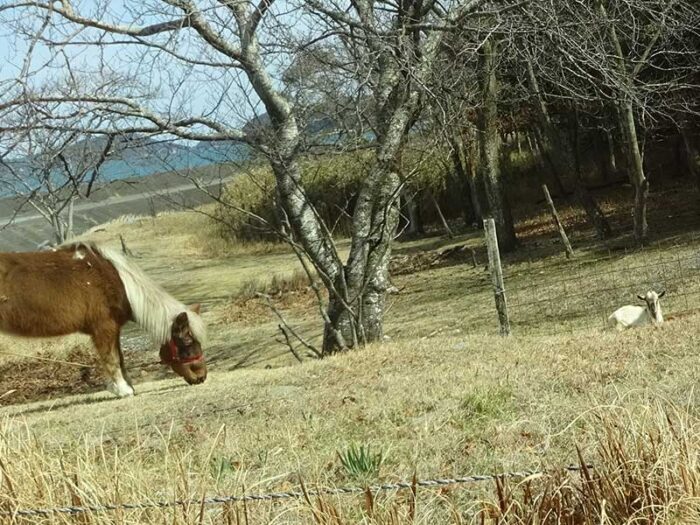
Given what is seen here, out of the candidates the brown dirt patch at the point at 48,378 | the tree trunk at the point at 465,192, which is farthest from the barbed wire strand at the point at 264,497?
the tree trunk at the point at 465,192

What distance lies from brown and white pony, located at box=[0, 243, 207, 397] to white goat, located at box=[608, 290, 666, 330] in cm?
535

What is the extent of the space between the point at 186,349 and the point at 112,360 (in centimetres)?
91

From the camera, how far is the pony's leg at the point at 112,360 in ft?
35.3

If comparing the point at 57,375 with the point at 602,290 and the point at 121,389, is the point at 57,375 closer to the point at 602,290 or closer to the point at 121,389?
the point at 121,389

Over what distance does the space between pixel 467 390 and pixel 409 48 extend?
5.07 metres

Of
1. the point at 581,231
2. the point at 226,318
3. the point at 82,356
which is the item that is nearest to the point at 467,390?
the point at 82,356

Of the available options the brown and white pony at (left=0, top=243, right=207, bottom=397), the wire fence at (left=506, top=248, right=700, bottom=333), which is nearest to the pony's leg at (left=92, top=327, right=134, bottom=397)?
the brown and white pony at (left=0, top=243, right=207, bottom=397)

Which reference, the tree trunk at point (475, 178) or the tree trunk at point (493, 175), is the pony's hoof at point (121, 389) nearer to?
the tree trunk at point (493, 175)

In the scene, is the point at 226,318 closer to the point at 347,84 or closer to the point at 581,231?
the point at 581,231

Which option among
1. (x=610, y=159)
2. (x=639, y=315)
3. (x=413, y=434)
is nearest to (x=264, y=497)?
(x=413, y=434)

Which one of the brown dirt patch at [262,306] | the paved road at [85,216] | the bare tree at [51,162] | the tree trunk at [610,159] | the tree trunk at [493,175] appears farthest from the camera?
the tree trunk at [610,159]

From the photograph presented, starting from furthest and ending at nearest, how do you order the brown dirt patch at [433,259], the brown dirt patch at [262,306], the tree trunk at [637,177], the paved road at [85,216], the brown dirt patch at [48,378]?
the paved road at [85,216] < the brown dirt patch at [433,259] < the brown dirt patch at [262,306] < the tree trunk at [637,177] < the brown dirt patch at [48,378]

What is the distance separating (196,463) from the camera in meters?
5.53

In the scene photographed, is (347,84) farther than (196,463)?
Yes
